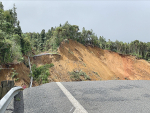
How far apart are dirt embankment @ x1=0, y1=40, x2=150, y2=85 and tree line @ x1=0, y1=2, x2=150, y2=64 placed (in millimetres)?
1409

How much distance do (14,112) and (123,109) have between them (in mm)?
2267

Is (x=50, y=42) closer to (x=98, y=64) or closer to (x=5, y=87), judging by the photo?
(x=98, y=64)

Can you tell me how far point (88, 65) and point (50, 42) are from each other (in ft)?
33.6

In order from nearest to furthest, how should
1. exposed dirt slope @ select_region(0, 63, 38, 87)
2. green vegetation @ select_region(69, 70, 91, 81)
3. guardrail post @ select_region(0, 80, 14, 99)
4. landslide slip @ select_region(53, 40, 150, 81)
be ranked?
guardrail post @ select_region(0, 80, 14, 99), exposed dirt slope @ select_region(0, 63, 38, 87), green vegetation @ select_region(69, 70, 91, 81), landslide slip @ select_region(53, 40, 150, 81)

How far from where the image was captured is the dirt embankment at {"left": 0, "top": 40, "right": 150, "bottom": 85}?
19141 mm

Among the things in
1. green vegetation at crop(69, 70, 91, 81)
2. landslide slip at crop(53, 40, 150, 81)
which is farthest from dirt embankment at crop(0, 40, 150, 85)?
green vegetation at crop(69, 70, 91, 81)

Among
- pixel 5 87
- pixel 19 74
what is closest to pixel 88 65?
pixel 19 74

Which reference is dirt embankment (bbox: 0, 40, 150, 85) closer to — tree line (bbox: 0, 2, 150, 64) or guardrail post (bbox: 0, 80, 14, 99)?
tree line (bbox: 0, 2, 150, 64)

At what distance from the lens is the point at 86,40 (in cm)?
3434

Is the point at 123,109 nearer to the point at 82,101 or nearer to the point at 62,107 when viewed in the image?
the point at 82,101

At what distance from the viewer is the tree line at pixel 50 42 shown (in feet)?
46.2

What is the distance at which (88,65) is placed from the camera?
27.1 meters

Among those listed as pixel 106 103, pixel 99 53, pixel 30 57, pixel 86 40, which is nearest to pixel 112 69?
pixel 99 53

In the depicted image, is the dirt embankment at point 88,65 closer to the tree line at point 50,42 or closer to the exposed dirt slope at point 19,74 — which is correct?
the exposed dirt slope at point 19,74
